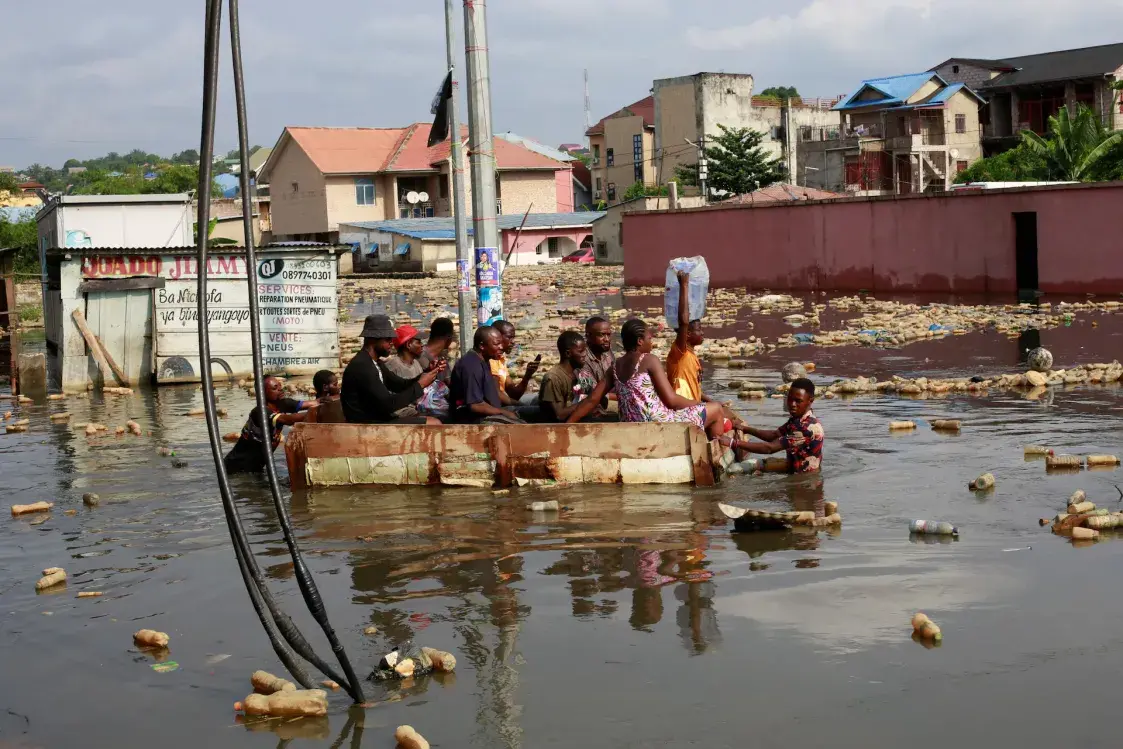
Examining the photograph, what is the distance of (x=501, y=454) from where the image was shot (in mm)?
9305

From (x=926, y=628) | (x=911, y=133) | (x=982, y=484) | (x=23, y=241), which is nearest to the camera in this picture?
(x=926, y=628)

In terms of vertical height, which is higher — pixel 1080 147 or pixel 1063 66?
pixel 1063 66

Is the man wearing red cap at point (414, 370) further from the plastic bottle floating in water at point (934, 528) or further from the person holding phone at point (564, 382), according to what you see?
the plastic bottle floating in water at point (934, 528)

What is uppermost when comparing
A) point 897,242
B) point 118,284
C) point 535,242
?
point 535,242

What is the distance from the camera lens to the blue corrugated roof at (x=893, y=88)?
61.5m

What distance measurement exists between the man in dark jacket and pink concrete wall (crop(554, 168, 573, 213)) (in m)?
61.8

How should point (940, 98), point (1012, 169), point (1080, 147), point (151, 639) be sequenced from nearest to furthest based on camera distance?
point (151, 639) < point (1080, 147) < point (1012, 169) < point (940, 98)

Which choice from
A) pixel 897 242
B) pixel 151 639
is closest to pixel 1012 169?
pixel 897 242

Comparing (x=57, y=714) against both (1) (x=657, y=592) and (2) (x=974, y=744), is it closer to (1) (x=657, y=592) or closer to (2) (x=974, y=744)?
(1) (x=657, y=592)

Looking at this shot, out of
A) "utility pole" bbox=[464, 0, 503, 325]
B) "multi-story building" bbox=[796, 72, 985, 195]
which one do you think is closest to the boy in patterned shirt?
"utility pole" bbox=[464, 0, 503, 325]

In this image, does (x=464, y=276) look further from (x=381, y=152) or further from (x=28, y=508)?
(x=381, y=152)

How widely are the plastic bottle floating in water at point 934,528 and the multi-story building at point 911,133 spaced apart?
55184 millimetres

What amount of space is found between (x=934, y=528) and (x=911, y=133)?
2290 inches

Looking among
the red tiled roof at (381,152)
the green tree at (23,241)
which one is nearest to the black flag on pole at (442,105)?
the green tree at (23,241)
